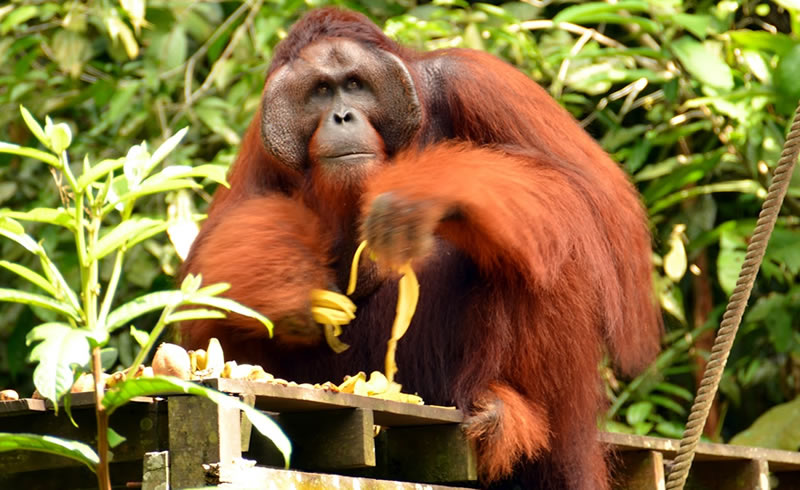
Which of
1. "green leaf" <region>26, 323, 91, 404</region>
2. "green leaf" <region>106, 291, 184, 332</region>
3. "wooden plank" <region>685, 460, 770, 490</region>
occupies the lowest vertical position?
"wooden plank" <region>685, 460, 770, 490</region>

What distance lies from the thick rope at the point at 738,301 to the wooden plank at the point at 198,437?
125 centimetres

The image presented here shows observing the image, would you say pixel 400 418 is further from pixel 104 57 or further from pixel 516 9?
pixel 104 57

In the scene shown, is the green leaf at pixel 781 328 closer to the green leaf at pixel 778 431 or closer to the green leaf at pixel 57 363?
the green leaf at pixel 778 431

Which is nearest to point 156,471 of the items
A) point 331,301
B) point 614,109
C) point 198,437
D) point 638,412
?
point 198,437

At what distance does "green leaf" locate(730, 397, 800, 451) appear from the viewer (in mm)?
5324

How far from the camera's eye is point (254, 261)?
3711mm

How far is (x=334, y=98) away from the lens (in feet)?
12.8

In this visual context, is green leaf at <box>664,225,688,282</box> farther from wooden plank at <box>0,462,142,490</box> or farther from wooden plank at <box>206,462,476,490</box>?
wooden plank at <box>0,462,142,490</box>

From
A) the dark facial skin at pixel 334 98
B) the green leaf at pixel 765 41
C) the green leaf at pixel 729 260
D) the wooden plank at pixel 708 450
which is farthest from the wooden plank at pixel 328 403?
the green leaf at pixel 765 41

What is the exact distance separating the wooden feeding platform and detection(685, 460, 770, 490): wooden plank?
54 cm

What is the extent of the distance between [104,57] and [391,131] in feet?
11.8

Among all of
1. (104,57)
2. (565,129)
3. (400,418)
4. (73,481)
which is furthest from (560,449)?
(104,57)

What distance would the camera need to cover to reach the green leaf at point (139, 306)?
7.76ft

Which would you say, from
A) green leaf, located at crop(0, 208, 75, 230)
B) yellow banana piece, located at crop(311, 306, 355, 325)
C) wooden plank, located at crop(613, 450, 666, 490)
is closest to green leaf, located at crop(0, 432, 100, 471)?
green leaf, located at crop(0, 208, 75, 230)
